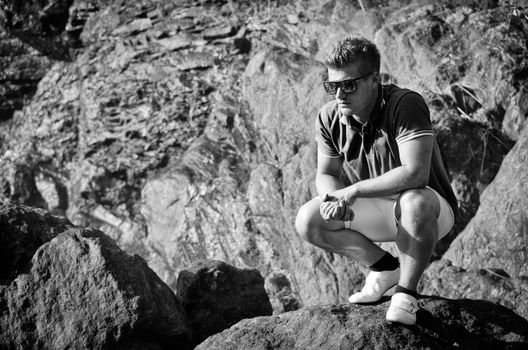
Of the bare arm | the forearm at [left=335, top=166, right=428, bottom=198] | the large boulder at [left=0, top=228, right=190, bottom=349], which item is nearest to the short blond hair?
the bare arm

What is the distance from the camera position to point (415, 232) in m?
4.08

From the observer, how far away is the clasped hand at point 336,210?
4.17m

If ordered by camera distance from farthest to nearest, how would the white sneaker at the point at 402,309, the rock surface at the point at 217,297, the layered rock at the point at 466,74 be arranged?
1. the layered rock at the point at 466,74
2. the rock surface at the point at 217,297
3. the white sneaker at the point at 402,309

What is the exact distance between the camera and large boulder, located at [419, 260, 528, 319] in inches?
227

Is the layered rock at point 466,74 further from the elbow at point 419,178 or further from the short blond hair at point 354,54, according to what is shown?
the short blond hair at point 354,54

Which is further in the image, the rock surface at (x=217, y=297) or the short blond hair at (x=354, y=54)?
the rock surface at (x=217, y=297)

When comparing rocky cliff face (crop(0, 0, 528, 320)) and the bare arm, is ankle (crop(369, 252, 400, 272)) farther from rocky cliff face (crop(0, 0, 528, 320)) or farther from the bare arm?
rocky cliff face (crop(0, 0, 528, 320))

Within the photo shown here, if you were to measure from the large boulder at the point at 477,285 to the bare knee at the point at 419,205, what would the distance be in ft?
6.67

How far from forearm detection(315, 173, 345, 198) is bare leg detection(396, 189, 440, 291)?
59cm

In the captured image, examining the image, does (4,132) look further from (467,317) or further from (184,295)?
(467,317)

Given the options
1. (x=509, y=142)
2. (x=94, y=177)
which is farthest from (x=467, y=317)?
(x=94, y=177)

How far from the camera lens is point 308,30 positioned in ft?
29.7

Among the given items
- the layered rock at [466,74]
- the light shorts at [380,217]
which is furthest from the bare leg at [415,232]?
the layered rock at [466,74]

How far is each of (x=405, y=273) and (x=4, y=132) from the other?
26.1ft
